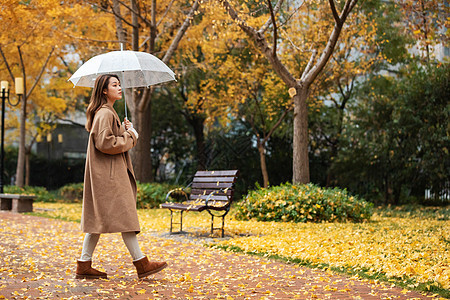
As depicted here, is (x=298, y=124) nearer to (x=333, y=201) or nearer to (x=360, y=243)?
(x=333, y=201)

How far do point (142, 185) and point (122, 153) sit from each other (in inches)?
413

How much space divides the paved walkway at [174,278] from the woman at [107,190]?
0.23 meters

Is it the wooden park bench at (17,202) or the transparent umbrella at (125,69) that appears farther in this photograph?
the wooden park bench at (17,202)

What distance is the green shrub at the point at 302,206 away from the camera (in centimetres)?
1041

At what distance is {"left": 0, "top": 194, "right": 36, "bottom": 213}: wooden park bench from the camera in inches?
518

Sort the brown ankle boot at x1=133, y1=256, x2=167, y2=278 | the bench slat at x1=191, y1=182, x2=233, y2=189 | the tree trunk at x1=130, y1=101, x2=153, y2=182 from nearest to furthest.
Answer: the brown ankle boot at x1=133, y1=256, x2=167, y2=278
the bench slat at x1=191, y1=182, x2=233, y2=189
the tree trunk at x1=130, y1=101, x2=153, y2=182

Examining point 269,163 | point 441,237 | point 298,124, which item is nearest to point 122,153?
point 441,237

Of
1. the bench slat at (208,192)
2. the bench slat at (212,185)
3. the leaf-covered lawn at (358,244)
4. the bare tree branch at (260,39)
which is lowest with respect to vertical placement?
the leaf-covered lawn at (358,244)

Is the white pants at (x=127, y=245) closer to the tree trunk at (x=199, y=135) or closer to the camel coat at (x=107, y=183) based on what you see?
the camel coat at (x=107, y=183)

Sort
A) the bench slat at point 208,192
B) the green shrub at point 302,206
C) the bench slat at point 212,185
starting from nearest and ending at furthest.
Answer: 1. the bench slat at point 208,192
2. the bench slat at point 212,185
3. the green shrub at point 302,206

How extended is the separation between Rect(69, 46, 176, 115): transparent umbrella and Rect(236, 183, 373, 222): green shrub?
534 centimetres

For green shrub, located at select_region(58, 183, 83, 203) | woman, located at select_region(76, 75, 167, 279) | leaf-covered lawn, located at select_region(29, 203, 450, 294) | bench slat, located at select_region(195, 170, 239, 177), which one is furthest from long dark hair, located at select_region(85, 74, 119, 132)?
green shrub, located at select_region(58, 183, 83, 203)

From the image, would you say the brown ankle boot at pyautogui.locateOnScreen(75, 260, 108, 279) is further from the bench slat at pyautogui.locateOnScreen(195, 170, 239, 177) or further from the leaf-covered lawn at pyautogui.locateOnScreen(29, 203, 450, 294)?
the bench slat at pyautogui.locateOnScreen(195, 170, 239, 177)

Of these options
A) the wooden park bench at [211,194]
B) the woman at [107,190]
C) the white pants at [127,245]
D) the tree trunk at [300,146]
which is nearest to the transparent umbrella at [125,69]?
the woman at [107,190]
